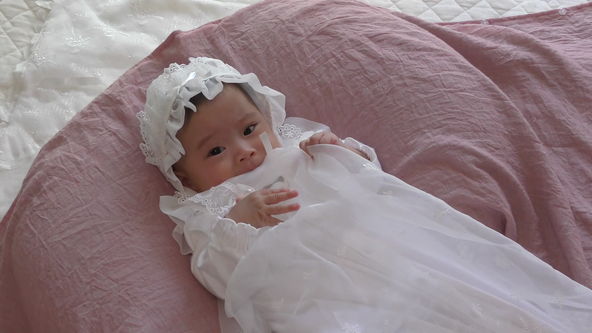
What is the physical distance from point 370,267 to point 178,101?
1.51ft

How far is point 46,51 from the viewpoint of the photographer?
1.63 metres

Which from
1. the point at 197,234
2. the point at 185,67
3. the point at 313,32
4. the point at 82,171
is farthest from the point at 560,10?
the point at 82,171

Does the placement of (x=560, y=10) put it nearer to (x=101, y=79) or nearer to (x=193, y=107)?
(x=193, y=107)

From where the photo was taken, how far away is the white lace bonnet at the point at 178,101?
1226 mm

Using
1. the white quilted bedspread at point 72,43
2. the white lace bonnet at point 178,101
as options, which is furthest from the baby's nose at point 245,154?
the white quilted bedspread at point 72,43

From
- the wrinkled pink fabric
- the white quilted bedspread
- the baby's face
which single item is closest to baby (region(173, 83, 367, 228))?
the baby's face

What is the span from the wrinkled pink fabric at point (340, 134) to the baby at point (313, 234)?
67 mm

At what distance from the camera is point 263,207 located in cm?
113

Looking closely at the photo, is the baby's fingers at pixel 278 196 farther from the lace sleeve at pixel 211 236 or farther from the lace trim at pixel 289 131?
the lace trim at pixel 289 131

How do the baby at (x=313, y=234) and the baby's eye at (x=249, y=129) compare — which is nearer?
the baby at (x=313, y=234)

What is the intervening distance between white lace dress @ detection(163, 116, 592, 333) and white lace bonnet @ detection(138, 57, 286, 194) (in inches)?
5.0

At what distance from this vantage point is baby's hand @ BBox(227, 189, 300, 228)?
113cm

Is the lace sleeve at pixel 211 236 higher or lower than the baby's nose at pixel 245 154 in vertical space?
lower

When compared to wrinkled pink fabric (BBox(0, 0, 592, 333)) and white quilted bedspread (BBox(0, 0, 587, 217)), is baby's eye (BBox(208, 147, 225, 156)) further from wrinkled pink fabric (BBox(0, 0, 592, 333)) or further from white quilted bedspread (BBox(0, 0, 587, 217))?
white quilted bedspread (BBox(0, 0, 587, 217))
